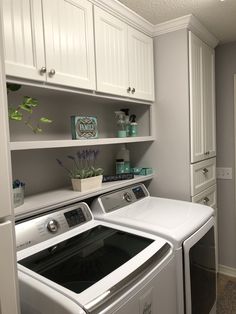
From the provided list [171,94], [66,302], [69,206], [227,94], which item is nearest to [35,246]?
[69,206]

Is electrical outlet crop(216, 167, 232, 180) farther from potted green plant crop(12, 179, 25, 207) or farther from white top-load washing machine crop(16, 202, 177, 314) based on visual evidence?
potted green plant crop(12, 179, 25, 207)

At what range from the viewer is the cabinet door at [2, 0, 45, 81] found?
1.08m

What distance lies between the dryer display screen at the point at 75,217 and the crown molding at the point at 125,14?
1.22 m

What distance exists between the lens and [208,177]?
2352 mm

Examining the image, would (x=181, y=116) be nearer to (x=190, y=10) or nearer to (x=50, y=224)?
(x=190, y=10)

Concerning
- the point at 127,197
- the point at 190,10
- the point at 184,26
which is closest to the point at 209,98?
the point at 184,26

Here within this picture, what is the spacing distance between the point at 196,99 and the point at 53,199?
4.54 ft

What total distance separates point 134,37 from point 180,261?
151 centimetres

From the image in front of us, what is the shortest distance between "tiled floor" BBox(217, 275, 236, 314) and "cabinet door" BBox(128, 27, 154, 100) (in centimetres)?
185

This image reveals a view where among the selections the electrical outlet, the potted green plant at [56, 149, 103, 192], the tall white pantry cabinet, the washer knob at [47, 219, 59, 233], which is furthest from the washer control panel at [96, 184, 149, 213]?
the electrical outlet

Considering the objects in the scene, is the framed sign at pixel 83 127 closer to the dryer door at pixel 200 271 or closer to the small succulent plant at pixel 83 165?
the small succulent plant at pixel 83 165

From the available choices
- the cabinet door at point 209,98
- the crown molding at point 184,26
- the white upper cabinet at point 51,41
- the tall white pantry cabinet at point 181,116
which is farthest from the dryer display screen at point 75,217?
the crown molding at point 184,26

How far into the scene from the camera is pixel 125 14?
1.71m

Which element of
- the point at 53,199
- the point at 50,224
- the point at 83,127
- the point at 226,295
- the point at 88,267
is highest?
the point at 83,127
